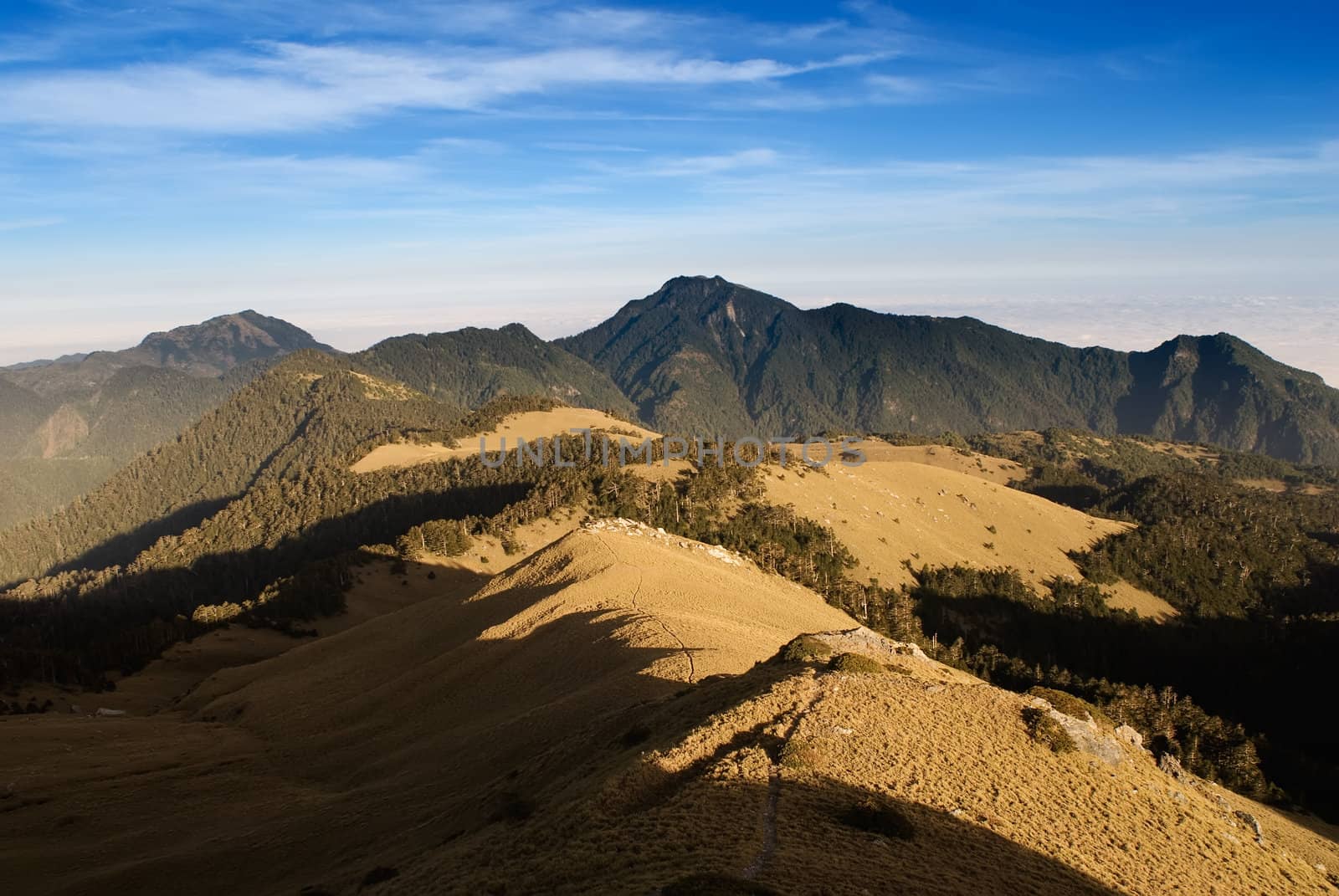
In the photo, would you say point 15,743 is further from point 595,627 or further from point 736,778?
point 736,778

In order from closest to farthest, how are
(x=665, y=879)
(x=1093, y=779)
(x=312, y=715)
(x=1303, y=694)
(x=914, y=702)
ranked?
(x=665, y=879) < (x=1093, y=779) < (x=914, y=702) < (x=312, y=715) < (x=1303, y=694)

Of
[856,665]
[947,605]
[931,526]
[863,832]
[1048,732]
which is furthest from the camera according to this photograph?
[931,526]

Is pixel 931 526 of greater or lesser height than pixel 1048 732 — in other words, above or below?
below

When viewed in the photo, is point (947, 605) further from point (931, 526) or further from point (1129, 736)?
point (1129, 736)

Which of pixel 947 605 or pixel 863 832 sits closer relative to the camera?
pixel 863 832

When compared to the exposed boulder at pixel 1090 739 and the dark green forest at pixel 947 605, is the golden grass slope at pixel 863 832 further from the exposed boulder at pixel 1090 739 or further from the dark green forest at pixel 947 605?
the dark green forest at pixel 947 605

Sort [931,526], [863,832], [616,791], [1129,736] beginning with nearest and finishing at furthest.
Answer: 1. [863,832]
2. [616,791]
3. [1129,736]
4. [931,526]

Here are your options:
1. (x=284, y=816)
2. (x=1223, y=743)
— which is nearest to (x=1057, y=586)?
(x=1223, y=743)

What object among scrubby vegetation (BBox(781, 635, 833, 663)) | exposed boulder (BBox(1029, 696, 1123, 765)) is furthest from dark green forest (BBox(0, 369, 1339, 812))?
scrubby vegetation (BBox(781, 635, 833, 663))

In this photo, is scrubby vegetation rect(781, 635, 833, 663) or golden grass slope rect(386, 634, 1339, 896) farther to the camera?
scrubby vegetation rect(781, 635, 833, 663)

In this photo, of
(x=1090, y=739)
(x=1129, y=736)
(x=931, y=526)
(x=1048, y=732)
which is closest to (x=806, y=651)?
(x=1048, y=732)

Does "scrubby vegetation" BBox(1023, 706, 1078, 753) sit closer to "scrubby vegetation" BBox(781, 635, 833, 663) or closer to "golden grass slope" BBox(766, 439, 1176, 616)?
"scrubby vegetation" BBox(781, 635, 833, 663)
